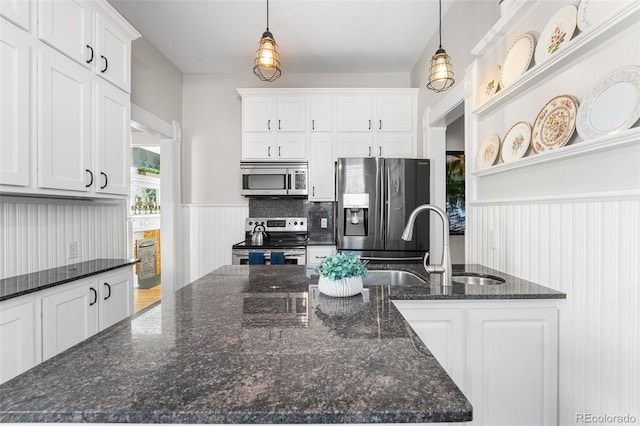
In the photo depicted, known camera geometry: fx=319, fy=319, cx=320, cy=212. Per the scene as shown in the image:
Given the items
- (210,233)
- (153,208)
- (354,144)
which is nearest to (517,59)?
(354,144)

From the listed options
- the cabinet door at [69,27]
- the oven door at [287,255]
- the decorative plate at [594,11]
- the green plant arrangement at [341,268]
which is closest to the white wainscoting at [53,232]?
the cabinet door at [69,27]

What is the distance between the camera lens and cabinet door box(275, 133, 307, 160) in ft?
12.1

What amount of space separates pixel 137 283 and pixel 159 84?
3228 mm

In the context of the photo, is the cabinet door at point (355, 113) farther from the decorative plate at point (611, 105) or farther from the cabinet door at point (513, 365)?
the cabinet door at point (513, 365)

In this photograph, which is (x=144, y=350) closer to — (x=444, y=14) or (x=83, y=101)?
(x=83, y=101)

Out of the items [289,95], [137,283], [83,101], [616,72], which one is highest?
[289,95]

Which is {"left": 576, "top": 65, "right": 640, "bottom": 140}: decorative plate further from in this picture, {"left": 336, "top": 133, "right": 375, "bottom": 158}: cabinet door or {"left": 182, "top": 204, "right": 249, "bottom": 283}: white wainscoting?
{"left": 182, "top": 204, "right": 249, "bottom": 283}: white wainscoting

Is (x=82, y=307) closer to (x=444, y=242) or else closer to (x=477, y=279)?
(x=444, y=242)

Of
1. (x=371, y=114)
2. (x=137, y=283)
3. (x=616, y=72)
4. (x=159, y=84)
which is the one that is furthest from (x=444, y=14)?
(x=137, y=283)

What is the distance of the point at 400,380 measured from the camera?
0.65 meters

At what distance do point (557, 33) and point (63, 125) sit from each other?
2581mm

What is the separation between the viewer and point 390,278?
80.4 inches

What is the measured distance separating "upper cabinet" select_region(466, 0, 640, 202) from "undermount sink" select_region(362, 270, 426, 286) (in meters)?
0.74

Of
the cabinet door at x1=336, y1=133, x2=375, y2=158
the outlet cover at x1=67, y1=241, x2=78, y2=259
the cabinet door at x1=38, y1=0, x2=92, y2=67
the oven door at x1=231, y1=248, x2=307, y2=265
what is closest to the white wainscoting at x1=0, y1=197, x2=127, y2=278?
the outlet cover at x1=67, y1=241, x2=78, y2=259
